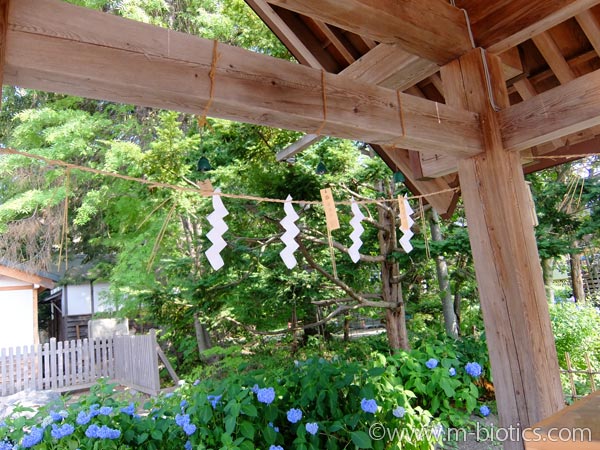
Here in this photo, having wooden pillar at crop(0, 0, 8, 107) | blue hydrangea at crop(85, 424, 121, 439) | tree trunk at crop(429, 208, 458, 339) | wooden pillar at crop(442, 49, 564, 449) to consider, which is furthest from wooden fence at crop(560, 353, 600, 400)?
wooden pillar at crop(0, 0, 8, 107)

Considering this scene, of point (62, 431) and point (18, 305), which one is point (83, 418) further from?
point (18, 305)

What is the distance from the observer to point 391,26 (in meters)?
1.61

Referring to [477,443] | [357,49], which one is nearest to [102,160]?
[357,49]

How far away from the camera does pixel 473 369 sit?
2303mm

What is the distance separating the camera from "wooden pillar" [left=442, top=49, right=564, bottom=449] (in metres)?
1.65

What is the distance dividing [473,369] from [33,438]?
209 centimetres

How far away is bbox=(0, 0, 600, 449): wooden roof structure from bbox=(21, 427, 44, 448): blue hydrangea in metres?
1.27

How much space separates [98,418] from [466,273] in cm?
386

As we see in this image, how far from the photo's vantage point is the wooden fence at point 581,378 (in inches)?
103

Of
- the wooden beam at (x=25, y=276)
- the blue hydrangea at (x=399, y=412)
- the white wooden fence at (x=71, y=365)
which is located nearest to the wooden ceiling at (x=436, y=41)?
the blue hydrangea at (x=399, y=412)

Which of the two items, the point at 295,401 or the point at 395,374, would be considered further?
the point at 395,374

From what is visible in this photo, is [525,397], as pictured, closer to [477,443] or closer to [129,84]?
[477,443]

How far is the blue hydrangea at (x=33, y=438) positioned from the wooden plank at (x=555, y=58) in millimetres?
2811

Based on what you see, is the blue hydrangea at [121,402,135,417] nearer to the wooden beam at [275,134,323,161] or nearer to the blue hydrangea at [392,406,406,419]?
the blue hydrangea at [392,406,406,419]
